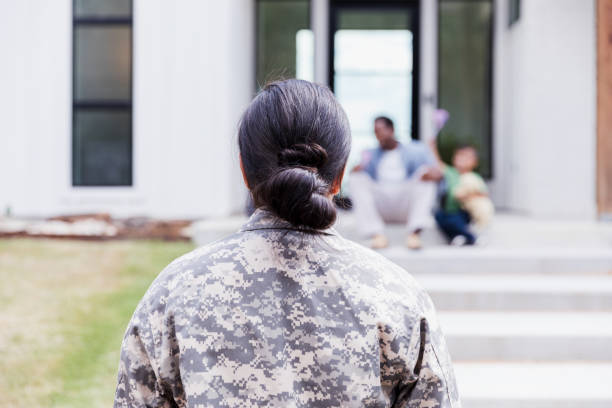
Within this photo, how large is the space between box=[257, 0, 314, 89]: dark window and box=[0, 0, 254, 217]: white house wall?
1514 mm

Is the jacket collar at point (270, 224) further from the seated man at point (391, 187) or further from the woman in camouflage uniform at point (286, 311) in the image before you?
the seated man at point (391, 187)

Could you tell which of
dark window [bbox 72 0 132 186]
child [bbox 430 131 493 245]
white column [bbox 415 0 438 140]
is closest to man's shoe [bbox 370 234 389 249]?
child [bbox 430 131 493 245]

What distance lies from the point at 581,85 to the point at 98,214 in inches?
184

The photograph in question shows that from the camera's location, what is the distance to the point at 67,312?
4.20m

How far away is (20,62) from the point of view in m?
6.39

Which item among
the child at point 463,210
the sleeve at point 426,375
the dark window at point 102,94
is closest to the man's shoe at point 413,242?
the child at point 463,210

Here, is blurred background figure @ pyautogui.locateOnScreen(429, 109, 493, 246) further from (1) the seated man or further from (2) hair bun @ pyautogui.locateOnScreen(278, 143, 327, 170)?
(2) hair bun @ pyautogui.locateOnScreen(278, 143, 327, 170)

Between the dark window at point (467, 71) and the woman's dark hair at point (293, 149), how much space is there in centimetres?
697

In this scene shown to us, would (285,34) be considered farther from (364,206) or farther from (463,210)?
(463,210)

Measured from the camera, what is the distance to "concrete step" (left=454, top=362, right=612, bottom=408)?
3.04m

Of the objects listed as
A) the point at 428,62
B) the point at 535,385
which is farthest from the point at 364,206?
the point at 428,62

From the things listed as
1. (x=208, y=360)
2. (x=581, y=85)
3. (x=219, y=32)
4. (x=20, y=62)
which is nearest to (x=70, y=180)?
(x=20, y=62)

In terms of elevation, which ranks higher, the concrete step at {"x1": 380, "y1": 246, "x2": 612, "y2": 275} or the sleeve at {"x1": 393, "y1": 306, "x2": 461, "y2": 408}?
the sleeve at {"x1": 393, "y1": 306, "x2": 461, "y2": 408}

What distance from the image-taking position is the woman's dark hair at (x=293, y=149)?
3.24ft
